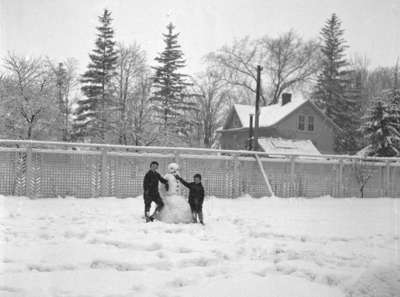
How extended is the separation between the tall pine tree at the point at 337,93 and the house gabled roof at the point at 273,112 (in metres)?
4.77

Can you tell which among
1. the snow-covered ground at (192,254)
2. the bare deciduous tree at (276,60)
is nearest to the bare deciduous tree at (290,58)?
the bare deciduous tree at (276,60)

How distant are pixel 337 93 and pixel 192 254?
4378cm

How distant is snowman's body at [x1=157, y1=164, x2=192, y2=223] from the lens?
10.1 m

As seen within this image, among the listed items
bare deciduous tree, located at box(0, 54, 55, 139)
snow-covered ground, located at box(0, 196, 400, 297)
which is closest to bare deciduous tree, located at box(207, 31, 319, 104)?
bare deciduous tree, located at box(0, 54, 55, 139)

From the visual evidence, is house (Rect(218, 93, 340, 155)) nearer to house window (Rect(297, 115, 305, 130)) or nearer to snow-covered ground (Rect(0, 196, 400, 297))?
house window (Rect(297, 115, 305, 130))

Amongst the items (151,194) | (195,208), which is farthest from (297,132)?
(151,194)

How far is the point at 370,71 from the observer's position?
57094 mm

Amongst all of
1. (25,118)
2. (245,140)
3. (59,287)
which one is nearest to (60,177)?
(59,287)

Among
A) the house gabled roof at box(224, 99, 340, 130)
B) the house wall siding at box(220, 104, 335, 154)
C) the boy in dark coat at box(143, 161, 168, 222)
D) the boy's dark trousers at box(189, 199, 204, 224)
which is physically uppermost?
the house gabled roof at box(224, 99, 340, 130)

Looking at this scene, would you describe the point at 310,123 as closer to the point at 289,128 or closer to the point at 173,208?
the point at 289,128

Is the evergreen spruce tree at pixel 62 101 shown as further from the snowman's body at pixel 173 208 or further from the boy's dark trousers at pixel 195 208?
the boy's dark trousers at pixel 195 208

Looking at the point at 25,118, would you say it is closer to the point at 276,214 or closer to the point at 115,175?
the point at 115,175

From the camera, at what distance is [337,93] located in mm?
47844

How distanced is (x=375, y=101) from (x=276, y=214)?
933 inches
